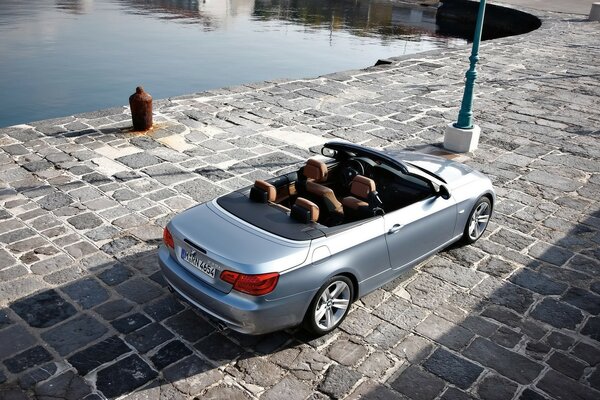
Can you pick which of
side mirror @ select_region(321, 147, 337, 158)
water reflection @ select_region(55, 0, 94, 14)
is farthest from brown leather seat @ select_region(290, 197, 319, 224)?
water reflection @ select_region(55, 0, 94, 14)

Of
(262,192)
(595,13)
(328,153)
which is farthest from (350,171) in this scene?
(595,13)

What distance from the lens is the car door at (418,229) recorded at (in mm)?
5551

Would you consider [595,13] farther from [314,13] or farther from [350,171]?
[350,171]

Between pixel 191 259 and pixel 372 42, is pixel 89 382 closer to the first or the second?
pixel 191 259

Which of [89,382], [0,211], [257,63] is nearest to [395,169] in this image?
[89,382]

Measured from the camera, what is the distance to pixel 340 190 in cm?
627

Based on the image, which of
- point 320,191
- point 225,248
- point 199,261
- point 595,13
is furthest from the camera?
point 595,13

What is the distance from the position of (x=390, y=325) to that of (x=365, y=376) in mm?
766

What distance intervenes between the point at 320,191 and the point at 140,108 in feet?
17.7

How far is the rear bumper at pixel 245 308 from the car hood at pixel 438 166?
2.37m

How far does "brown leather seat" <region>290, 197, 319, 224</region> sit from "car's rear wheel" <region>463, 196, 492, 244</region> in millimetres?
2255

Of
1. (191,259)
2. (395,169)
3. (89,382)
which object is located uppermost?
(395,169)

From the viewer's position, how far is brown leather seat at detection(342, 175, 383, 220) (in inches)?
215

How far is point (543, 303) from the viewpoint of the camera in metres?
5.86
